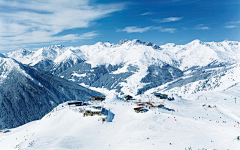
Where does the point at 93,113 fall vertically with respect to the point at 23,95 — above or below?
below

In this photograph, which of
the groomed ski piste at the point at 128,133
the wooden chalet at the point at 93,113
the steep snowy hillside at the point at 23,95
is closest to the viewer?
the groomed ski piste at the point at 128,133

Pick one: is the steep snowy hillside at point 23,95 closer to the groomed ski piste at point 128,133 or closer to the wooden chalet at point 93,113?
the groomed ski piste at point 128,133

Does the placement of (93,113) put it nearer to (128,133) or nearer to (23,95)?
(128,133)

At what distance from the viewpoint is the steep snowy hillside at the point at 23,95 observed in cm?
13762

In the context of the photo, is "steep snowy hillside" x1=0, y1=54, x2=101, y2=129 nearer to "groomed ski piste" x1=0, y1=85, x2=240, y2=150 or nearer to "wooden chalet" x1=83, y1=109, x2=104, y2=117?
"groomed ski piste" x1=0, y1=85, x2=240, y2=150

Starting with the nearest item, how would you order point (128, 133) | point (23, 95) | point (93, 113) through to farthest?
point (128, 133) → point (93, 113) → point (23, 95)

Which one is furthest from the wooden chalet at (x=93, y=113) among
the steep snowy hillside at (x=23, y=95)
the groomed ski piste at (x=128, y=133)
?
the steep snowy hillside at (x=23, y=95)

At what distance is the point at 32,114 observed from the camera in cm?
14362

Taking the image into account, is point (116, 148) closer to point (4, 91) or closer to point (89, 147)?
point (89, 147)

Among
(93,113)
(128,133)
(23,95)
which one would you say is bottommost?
(128,133)

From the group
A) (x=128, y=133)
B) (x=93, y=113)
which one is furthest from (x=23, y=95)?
(x=128, y=133)

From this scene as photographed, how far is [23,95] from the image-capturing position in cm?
15550

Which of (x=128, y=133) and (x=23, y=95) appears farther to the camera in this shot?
(x=23, y=95)

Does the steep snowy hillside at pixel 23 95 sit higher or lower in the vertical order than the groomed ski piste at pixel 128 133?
higher
